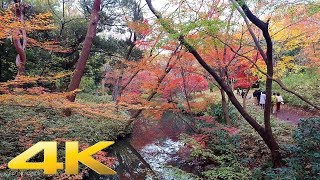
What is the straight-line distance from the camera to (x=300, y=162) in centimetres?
645

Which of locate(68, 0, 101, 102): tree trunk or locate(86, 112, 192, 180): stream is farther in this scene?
locate(68, 0, 101, 102): tree trunk

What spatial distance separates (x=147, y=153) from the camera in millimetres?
12953

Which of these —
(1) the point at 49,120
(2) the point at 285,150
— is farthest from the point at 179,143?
(2) the point at 285,150

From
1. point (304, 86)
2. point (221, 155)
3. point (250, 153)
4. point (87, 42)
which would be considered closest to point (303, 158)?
point (250, 153)

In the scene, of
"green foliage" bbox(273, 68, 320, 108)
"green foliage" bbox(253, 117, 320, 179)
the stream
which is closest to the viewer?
"green foliage" bbox(253, 117, 320, 179)

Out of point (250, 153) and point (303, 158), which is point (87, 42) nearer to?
point (250, 153)

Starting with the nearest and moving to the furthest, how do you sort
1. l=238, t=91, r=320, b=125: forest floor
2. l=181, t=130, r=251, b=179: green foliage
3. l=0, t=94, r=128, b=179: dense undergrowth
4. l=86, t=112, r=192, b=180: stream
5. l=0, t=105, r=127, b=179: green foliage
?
l=181, t=130, r=251, b=179: green foliage, l=0, t=94, r=128, b=179: dense undergrowth, l=0, t=105, r=127, b=179: green foliage, l=86, t=112, r=192, b=180: stream, l=238, t=91, r=320, b=125: forest floor

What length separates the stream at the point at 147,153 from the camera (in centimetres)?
1018

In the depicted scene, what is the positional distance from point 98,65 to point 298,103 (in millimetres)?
14686

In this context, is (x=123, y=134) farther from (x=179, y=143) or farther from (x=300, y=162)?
(x=300, y=162)

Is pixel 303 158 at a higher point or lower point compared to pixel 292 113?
lower

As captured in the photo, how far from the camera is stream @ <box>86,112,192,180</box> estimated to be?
401 inches

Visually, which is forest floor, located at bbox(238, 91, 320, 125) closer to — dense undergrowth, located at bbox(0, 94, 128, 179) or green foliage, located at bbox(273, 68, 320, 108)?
green foliage, located at bbox(273, 68, 320, 108)

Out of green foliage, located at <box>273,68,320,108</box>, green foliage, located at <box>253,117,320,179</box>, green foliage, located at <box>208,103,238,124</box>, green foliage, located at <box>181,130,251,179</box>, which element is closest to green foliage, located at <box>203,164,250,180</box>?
green foliage, located at <box>181,130,251,179</box>
